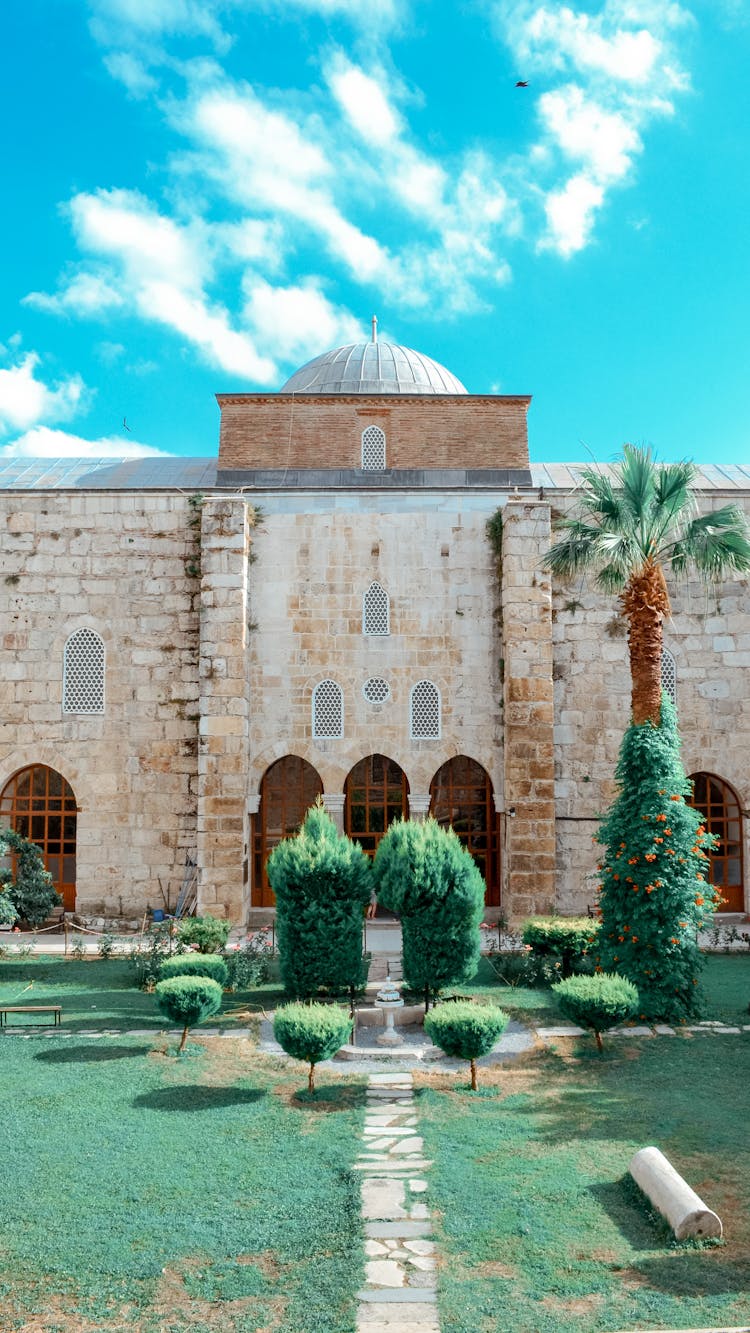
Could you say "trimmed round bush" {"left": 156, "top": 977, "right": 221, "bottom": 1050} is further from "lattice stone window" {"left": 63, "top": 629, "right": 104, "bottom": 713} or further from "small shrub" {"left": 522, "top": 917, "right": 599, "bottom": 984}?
"lattice stone window" {"left": 63, "top": 629, "right": 104, "bottom": 713}

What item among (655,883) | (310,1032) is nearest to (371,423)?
(655,883)

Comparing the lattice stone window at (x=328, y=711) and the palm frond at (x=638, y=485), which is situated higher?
the palm frond at (x=638, y=485)

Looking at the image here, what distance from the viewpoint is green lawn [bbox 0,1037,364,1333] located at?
16.5 ft

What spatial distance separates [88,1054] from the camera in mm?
9406

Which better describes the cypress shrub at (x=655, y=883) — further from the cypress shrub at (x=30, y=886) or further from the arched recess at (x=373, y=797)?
the cypress shrub at (x=30, y=886)

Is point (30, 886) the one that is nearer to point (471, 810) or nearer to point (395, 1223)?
point (471, 810)

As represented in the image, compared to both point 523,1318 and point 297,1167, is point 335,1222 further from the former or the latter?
point 523,1318

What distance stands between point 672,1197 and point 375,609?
11.7 metres

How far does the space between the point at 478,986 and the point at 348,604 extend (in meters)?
6.82

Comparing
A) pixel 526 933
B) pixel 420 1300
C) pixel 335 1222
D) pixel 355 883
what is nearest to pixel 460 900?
pixel 355 883

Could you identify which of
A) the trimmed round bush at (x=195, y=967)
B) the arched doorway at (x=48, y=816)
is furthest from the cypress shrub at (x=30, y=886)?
the trimmed round bush at (x=195, y=967)

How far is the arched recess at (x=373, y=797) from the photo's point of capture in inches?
655

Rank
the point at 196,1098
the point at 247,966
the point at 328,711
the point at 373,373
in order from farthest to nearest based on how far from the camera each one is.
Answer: the point at 373,373, the point at 328,711, the point at 247,966, the point at 196,1098

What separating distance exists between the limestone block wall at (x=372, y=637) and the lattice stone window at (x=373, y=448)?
14.0 feet
